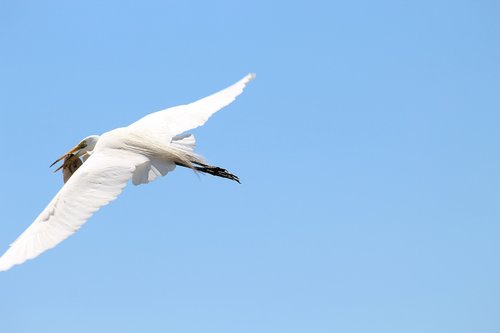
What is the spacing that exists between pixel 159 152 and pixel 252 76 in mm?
2894

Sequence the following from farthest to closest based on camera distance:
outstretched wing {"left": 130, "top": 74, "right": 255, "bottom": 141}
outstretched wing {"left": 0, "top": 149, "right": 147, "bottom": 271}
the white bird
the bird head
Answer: the bird head, outstretched wing {"left": 130, "top": 74, "right": 255, "bottom": 141}, the white bird, outstretched wing {"left": 0, "top": 149, "right": 147, "bottom": 271}

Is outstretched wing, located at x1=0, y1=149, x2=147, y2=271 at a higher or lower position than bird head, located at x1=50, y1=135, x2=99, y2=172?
lower

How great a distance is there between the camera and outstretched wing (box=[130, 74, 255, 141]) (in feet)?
40.0

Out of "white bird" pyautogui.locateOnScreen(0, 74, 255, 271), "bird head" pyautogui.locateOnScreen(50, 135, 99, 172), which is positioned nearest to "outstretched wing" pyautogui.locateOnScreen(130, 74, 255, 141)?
"white bird" pyautogui.locateOnScreen(0, 74, 255, 271)

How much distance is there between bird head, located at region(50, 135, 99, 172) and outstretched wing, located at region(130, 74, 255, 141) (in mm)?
589

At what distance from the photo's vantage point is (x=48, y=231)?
916cm

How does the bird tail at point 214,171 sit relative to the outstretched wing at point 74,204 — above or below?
above

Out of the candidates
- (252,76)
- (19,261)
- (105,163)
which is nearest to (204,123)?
(252,76)

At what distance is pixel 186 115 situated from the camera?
501 inches

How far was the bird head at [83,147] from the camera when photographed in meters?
12.3

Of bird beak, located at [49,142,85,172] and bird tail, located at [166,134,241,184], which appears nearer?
bird tail, located at [166,134,241,184]

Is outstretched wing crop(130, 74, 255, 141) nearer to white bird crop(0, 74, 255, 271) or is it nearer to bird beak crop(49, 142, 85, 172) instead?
white bird crop(0, 74, 255, 271)

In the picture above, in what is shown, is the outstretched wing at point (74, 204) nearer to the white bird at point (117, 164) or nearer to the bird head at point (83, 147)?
the white bird at point (117, 164)

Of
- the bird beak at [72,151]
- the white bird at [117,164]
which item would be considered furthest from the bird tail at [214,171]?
the bird beak at [72,151]
